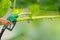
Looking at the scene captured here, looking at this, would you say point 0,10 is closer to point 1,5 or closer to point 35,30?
point 1,5

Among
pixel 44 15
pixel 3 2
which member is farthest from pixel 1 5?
pixel 44 15

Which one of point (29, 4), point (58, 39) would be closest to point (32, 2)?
point (29, 4)

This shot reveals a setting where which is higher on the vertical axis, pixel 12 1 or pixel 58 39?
pixel 12 1

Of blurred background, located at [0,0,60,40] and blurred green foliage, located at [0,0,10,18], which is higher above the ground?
blurred green foliage, located at [0,0,10,18]

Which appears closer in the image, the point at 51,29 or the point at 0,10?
the point at 0,10

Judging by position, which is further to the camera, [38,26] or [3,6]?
[38,26]

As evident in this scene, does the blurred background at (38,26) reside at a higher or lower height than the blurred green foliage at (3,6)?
lower
